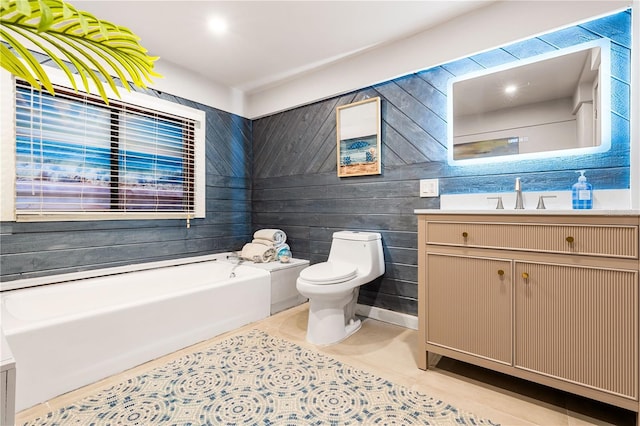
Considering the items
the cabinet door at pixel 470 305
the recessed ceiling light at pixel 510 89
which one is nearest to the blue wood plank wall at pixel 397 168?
the recessed ceiling light at pixel 510 89

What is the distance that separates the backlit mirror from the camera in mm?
1845

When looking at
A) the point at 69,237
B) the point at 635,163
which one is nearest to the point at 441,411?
the point at 635,163

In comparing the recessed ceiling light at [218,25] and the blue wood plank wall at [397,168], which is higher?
the recessed ceiling light at [218,25]

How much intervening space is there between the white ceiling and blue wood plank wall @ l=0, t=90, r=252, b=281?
0.56 meters

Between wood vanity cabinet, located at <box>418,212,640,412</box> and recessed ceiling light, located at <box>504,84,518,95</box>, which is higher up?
recessed ceiling light, located at <box>504,84,518,95</box>

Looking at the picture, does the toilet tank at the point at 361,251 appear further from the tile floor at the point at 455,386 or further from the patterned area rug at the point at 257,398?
the patterned area rug at the point at 257,398

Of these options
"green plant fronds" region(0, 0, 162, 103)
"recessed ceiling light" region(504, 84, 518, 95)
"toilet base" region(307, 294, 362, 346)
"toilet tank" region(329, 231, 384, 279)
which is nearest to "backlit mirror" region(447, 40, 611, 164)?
"recessed ceiling light" region(504, 84, 518, 95)

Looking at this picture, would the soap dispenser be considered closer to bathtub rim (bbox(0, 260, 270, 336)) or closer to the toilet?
the toilet

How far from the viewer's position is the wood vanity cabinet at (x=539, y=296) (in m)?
1.38

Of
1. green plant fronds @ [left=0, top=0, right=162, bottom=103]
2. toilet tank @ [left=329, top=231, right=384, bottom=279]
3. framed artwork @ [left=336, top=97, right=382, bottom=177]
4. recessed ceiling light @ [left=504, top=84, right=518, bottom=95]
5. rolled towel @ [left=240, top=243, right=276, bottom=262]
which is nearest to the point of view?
green plant fronds @ [left=0, top=0, right=162, bottom=103]

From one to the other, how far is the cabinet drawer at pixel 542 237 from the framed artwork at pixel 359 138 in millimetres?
1003

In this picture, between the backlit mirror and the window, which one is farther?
the window

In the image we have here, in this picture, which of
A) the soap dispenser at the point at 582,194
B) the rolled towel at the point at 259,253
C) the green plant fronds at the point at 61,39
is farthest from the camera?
the rolled towel at the point at 259,253

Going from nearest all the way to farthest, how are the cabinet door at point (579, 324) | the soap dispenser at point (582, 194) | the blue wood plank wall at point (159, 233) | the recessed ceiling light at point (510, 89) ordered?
the cabinet door at point (579, 324), the soap dispenser at point (582, 194), the recessed ceiling light at point (510, 89), the blue wood plank wall at point (159, 233)
